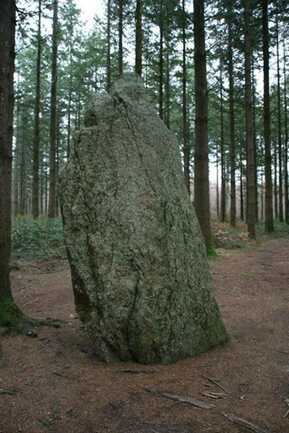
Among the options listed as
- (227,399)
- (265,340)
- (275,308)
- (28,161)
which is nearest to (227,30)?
(275,308)

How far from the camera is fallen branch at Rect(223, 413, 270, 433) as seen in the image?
8.34 feet

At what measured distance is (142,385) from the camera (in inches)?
127

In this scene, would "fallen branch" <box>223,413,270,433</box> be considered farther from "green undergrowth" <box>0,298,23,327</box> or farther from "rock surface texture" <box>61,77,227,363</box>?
"green undergrowth" <box>0,298,23,327</box>

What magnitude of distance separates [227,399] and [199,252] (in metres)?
1.81

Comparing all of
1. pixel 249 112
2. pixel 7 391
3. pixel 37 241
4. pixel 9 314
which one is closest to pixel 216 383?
pixel 7 391

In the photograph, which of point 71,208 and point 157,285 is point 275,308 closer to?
point 157,285

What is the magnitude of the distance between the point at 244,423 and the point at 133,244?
1.98 metres

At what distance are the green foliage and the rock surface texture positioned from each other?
297 inches

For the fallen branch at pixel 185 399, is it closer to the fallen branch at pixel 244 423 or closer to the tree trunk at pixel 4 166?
the fallen branch at pixel 244 423

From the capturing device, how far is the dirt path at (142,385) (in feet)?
Result: 8.78

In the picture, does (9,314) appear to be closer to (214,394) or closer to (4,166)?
(4,166)

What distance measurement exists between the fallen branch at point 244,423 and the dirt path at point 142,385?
0.03m

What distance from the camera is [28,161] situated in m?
39.5

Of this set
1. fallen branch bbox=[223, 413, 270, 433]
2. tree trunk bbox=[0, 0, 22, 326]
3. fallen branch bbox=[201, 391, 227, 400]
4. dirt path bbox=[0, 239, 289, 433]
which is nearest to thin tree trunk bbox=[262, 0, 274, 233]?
dirt path bbox=[0, 239, 289, 433]
